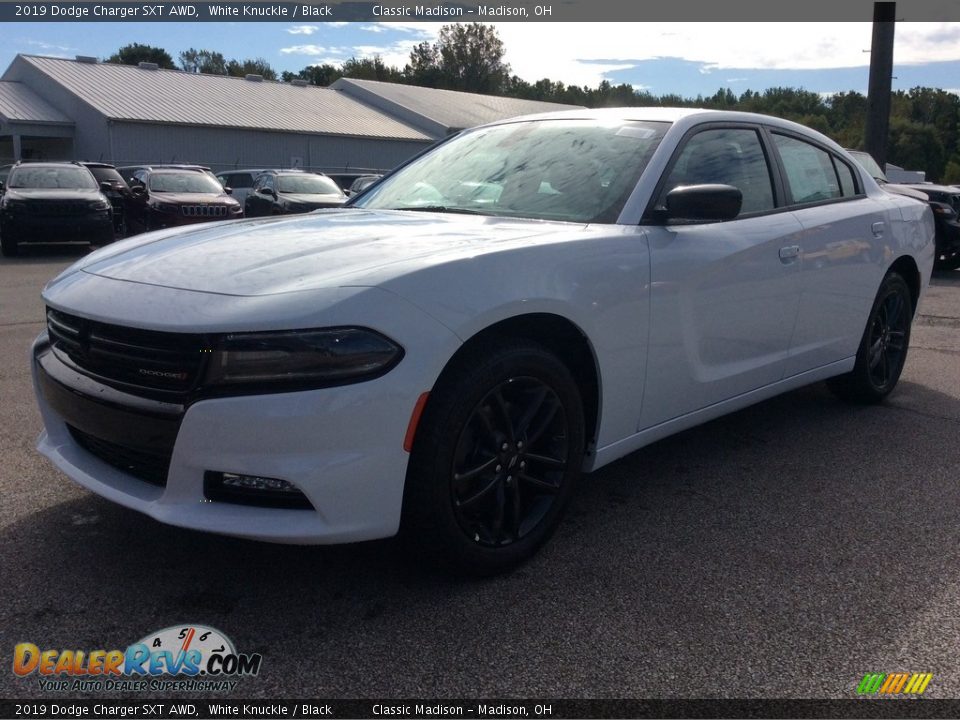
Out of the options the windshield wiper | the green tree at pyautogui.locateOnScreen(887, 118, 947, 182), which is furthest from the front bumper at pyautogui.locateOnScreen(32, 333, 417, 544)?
the green tree at pyautogui.locateOnScreen(887, 118, 947, 182)

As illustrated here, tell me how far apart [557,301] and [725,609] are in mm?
1114

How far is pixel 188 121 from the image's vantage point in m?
33.8

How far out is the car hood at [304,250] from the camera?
2701 mm

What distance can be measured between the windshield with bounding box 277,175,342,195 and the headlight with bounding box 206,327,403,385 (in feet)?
52.8

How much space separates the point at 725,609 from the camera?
2.83 metres

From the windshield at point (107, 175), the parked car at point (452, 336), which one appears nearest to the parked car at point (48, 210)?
the windshield at point (107, 175)

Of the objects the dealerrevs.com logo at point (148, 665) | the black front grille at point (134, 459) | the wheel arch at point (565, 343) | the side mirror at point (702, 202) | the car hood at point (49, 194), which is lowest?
the dealerrevs.com logo at point (148, 665)

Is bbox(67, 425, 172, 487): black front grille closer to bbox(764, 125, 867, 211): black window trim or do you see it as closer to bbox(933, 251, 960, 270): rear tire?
bbox(764, 125, 867, 211): black window trim

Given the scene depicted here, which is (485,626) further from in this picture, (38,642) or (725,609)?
(38,642)

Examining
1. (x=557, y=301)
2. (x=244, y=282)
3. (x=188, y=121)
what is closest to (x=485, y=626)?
(x=557, y=301)

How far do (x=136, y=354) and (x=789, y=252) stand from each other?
2.86 metres

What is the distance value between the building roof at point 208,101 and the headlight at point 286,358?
3260 cm

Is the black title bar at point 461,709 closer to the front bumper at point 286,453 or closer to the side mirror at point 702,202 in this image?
the front bumper at point 286,453

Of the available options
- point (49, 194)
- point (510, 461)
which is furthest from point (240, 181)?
point (510, 461)
